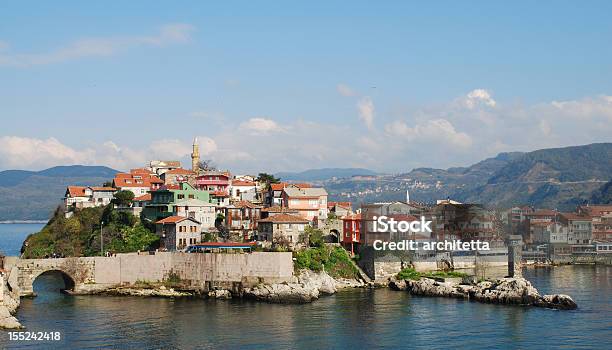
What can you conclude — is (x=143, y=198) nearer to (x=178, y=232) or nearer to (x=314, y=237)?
(x=178, y=232)

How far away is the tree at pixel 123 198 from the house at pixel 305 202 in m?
13.6

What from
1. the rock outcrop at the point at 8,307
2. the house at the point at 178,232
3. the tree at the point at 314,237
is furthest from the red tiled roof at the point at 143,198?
the rock outcrop at the point at 8,307

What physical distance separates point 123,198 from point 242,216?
10.6 meters

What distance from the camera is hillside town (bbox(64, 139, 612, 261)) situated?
6456 centimetres

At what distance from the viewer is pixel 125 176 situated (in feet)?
267

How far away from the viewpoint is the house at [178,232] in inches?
2495

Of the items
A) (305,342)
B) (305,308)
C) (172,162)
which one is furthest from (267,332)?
(172,162)

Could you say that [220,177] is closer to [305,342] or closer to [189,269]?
[189,269]

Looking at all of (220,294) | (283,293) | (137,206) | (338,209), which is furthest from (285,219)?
(338,209)

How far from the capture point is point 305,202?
237ft

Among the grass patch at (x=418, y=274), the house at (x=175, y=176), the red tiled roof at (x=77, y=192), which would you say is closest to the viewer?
the grass patch at (x=418, y=274)

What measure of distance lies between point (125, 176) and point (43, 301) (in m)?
28.0

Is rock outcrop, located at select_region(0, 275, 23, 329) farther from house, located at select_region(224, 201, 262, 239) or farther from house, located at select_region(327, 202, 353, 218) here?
house, located at select_region(327, 202, 353, 218)

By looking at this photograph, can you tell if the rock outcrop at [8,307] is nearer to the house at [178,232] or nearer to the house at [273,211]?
the house at [178,232]
